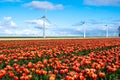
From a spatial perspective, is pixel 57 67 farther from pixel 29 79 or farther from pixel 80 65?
pixel 29 79

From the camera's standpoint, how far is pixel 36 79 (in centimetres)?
871

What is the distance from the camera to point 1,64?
44.7 feet

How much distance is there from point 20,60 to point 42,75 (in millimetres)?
5460

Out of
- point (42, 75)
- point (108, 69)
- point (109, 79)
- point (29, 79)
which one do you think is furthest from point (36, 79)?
point (108, 69)

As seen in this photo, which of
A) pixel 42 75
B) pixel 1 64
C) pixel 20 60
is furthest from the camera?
pixel 20 60

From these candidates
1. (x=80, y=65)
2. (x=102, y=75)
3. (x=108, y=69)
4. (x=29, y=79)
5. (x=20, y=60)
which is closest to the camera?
(x=29, y=79)

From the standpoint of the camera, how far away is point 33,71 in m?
9.95

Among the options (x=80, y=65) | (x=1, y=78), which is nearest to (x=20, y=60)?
(x=80, y=65)

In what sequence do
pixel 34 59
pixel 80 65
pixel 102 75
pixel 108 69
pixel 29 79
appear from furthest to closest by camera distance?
pixel 34 59, pixel 80 65, pixel 108 69, pixel 102 75, pixel 29 79

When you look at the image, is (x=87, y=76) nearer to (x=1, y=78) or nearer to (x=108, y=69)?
(x=108, y=69)

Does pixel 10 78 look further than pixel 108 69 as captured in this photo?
No

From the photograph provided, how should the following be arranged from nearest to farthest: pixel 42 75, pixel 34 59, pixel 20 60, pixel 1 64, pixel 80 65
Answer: pixel 42 75
pixel 80 65
pixel 1 64
pixel 20 60
pixel 34 59

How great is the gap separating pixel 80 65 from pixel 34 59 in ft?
15.7

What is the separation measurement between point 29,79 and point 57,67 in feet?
7.89
